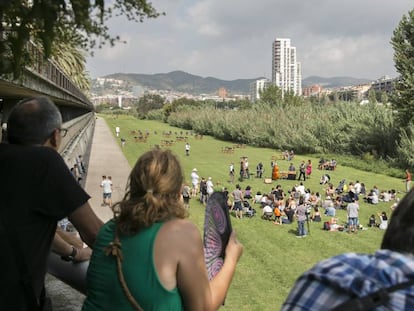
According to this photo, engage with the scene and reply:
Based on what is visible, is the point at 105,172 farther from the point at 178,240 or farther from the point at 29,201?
the point at 178,240

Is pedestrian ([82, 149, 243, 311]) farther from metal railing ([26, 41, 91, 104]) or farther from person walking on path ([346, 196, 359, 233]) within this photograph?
person walking on path ([346, 196, 359, 233])

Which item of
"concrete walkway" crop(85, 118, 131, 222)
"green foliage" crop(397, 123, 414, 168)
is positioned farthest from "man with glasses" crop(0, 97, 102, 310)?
"green foliage" crop(397, 123, 414, 168)

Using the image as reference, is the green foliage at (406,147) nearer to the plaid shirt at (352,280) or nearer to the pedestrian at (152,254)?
the pedestrian at (152,254)

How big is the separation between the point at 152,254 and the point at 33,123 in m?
0.98

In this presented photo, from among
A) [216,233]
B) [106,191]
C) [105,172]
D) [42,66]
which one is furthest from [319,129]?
[216,233]

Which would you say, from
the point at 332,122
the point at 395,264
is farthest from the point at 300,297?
the point at 332,122

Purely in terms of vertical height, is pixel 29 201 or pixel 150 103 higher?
pixel 150 103

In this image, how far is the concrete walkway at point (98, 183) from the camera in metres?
3.34

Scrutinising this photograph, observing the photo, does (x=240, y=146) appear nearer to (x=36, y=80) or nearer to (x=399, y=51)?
(x=399, y=51)

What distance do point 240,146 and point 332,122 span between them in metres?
11.0

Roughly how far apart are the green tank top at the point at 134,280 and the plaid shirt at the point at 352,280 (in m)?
0.71

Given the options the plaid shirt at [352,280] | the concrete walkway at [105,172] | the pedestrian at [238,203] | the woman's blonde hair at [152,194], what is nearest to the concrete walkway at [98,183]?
the concrete walkway at [105,172]

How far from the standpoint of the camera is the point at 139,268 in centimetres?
207

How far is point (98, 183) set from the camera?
2528 cm
